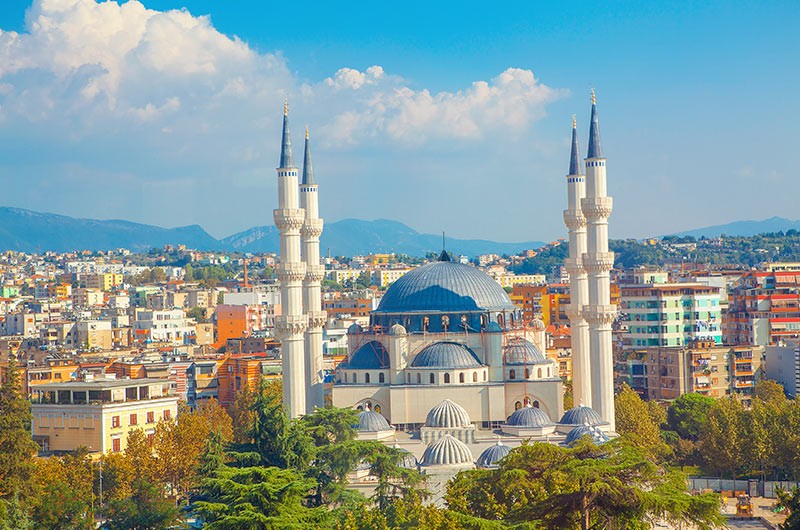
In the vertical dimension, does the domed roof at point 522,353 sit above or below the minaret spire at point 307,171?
below

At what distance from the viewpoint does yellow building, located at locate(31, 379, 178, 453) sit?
44375 mm

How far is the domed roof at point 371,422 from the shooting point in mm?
39125

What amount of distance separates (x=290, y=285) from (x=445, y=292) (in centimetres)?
505

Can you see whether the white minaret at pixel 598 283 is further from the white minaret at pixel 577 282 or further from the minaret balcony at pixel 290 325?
the minaret balcony at pixel 290 325

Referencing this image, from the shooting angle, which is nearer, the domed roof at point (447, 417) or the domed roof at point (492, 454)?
Result: the domed roof at point (492, 454)

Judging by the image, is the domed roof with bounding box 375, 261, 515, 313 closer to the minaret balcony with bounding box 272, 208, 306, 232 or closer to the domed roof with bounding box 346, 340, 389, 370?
the domed roof with bounding box 346, 340, 389, 370

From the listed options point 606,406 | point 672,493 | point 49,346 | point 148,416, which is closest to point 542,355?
point 606,406

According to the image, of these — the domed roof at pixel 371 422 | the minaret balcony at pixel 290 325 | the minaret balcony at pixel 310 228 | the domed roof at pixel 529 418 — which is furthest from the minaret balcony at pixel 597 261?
the minaret balcony at pixel 310 228

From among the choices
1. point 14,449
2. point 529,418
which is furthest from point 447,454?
point 14,449

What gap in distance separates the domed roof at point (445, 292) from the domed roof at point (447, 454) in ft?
29.2

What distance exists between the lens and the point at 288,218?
4416cm

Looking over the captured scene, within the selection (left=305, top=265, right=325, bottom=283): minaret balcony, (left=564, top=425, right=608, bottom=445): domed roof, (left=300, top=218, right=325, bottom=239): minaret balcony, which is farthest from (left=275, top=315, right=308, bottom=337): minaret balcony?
(left=564, top=425, right=608, bottom=445): domed roof

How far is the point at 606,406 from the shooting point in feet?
137

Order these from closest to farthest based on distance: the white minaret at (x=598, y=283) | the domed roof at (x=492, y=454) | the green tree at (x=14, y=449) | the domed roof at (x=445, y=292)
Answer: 1. the green tree at (x=14, y=449)
2. the domed roof at (x=492, y=454)
3. the white minaret at (x=598, y=283)
4. the domed roof at (x=445, y=292)
